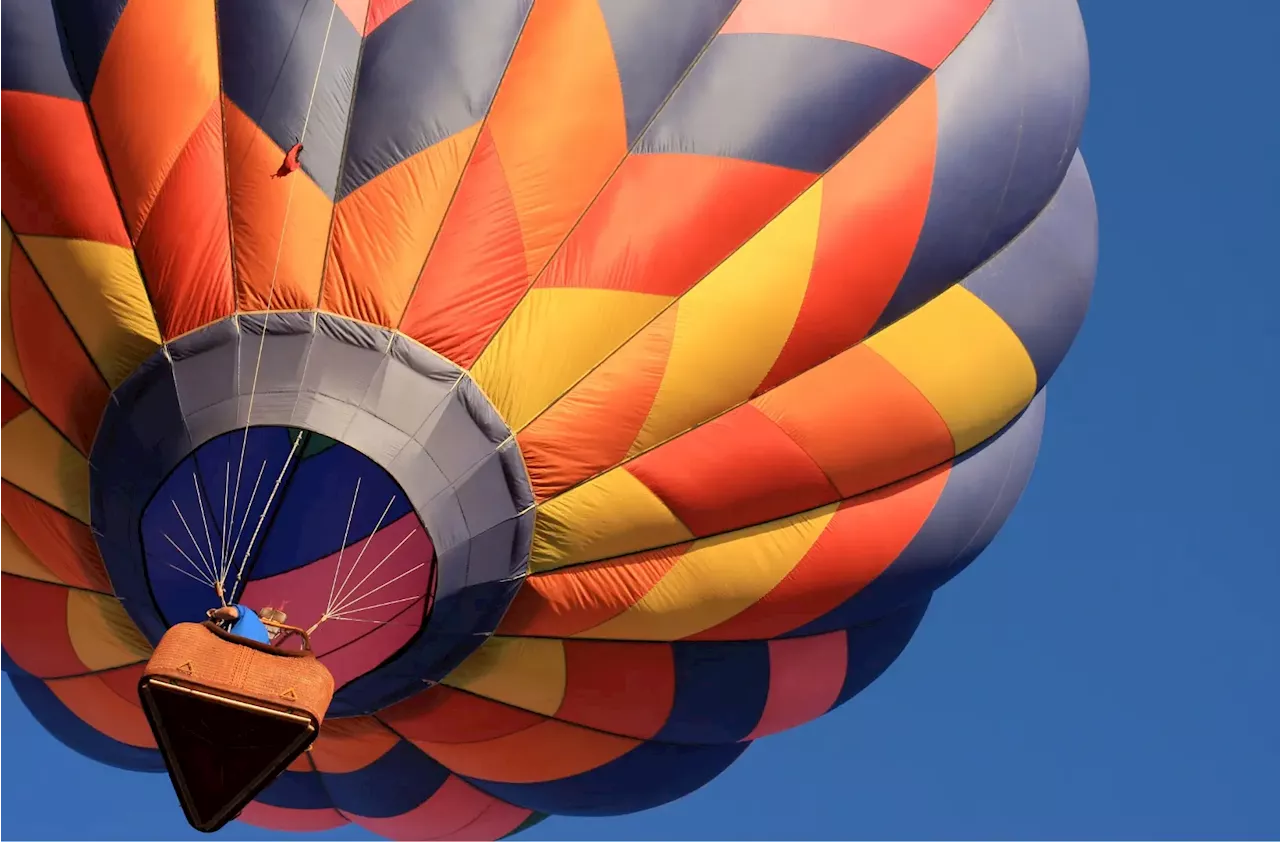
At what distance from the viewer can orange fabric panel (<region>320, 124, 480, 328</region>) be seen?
7.52 meters

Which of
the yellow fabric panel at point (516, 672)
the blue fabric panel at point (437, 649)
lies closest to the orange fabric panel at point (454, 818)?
the yellow fabric panel at point (516, 672)

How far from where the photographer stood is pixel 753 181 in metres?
7.90

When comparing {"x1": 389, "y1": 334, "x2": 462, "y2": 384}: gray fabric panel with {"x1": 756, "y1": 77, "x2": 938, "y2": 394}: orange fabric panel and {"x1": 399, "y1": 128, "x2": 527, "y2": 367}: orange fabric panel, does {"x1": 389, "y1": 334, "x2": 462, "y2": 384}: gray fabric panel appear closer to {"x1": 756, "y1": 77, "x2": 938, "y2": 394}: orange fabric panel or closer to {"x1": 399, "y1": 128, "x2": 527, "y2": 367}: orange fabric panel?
{"x1": 399, "y1": 128, "x2": 527, "y2": 367}: orange fabric panel

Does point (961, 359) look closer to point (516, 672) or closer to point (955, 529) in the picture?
point (955, 529)

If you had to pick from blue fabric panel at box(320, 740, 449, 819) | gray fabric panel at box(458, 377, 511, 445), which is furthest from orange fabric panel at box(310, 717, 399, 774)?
gray fabric panel at box(458, 377, 511, 445)

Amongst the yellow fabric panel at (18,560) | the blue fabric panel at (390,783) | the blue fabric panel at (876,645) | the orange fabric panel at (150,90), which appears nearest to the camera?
the orange fabric panel at (150,90)

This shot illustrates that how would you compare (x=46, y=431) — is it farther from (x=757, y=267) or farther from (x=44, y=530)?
(x=757, y=267)

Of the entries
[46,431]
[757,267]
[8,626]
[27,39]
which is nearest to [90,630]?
[8,626]

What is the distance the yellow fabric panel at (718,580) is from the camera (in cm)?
816

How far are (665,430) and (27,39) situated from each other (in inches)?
117

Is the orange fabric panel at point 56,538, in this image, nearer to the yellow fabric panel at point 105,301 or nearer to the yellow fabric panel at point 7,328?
the yellow fabric panel at point 7,328

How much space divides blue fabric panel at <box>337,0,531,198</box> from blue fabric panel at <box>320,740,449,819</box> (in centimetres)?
290

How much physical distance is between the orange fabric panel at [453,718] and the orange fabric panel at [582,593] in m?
→ 0.56

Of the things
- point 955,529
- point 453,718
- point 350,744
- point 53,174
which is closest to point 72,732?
point 350,744
